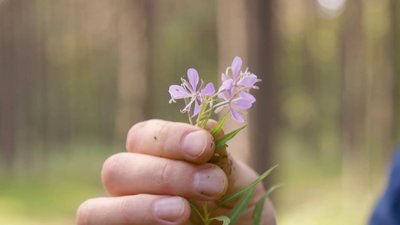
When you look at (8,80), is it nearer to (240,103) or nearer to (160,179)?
(160,179)

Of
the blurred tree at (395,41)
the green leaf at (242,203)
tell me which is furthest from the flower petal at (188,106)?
the blurred tree at (395,41)

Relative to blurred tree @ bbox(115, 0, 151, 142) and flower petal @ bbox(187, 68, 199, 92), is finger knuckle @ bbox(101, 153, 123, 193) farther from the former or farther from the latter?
blurred tree @ bbox(115, 0, 151, 142)

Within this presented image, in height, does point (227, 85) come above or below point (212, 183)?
above

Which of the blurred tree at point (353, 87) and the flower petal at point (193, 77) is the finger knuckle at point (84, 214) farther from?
the blurred tree at point (353, 87)

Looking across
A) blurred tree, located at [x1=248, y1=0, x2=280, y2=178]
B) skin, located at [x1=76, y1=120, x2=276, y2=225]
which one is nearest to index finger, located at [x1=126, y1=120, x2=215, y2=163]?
skin, located at [x1=76, y1=120, x2=276, y2=225]

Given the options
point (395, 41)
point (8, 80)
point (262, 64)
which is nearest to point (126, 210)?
point (262, 64)

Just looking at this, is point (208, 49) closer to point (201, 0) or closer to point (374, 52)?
point (201, 0)
